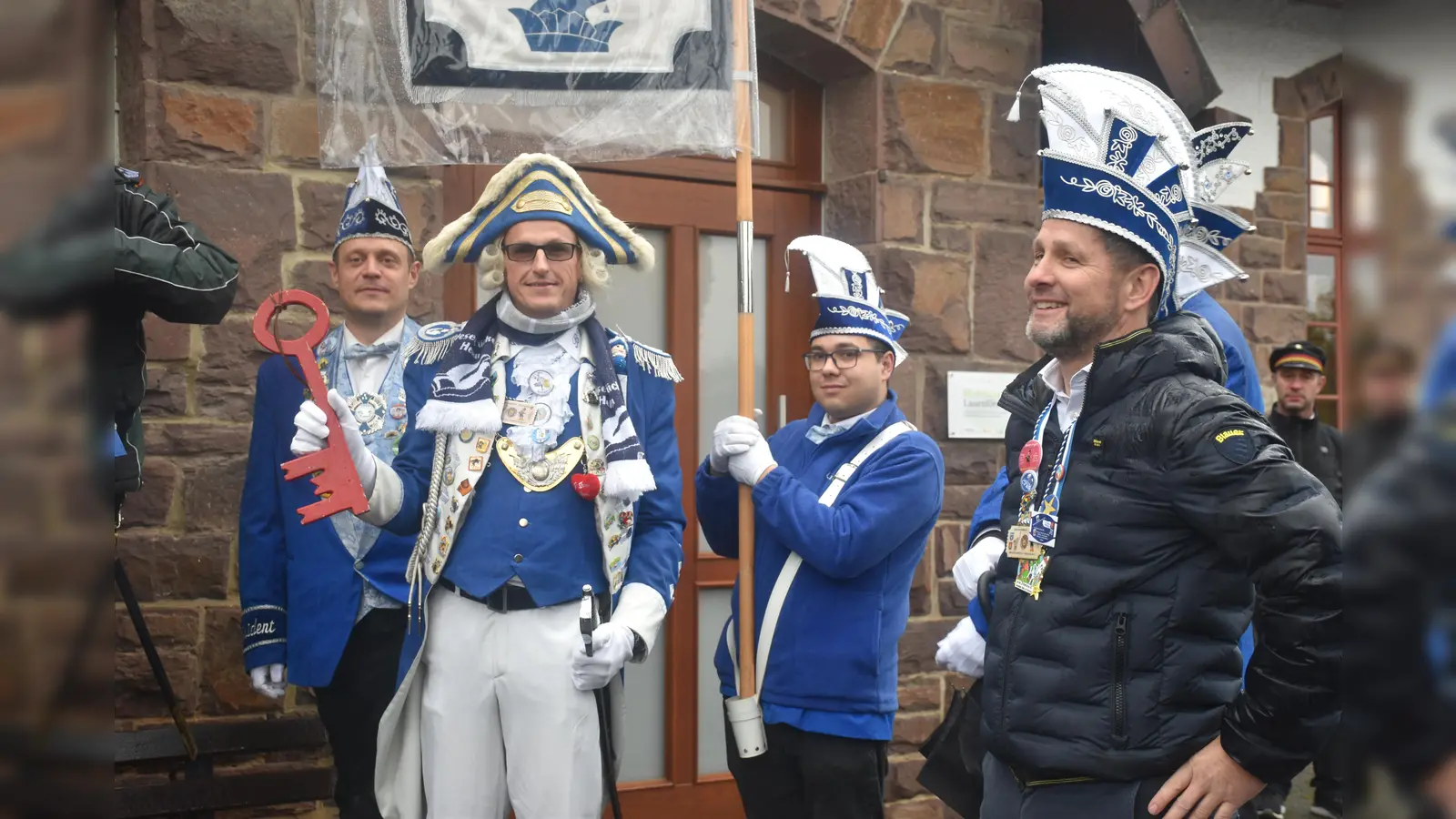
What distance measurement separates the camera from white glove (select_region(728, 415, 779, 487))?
3.36m

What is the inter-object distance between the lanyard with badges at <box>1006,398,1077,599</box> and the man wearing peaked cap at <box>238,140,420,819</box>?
5.92 feet

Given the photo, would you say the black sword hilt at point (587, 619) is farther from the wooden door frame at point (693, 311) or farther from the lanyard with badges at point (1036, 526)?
the wooden door frame at point (693, 311)

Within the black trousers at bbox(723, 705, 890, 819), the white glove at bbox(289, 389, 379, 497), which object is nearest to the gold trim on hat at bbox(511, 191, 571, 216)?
the white glove at bbox(289, 389, 379, 497)

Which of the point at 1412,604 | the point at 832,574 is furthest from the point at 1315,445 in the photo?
the point at 1412,604

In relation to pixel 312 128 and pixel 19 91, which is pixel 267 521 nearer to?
pixel 312 128

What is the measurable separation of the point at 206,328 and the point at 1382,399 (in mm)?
4014

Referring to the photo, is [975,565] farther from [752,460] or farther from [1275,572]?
[1275,572]

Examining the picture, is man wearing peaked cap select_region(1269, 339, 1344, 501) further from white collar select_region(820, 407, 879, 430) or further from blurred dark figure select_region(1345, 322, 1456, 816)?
blurred dark figure select_region(1345, 322, 1456, 816)

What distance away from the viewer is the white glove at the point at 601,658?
2840mm

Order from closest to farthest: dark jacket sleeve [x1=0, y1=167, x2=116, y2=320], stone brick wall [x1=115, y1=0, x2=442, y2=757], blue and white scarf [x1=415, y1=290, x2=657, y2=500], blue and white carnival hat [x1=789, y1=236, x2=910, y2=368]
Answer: dark jacket sleeve [x1=0, y1=167, x2=116, y2=320] → blue and white scarf [x1=415, y1=290, x2=657, y2=500] → blue and white carnival hat [x1=789, y1=236, x2=910, y2=368] → stone brick wall [x1=115, y1=0, x2=442, y2=757]

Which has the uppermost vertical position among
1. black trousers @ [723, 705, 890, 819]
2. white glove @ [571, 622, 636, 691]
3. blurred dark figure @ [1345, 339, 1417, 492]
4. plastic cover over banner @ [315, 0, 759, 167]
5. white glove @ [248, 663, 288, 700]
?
plastic cover over banner @ [315, 0, 759, 167]

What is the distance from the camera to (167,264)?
110 inches

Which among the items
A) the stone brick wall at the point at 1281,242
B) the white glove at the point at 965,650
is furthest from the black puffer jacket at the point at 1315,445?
the white glove at the point at 965,650

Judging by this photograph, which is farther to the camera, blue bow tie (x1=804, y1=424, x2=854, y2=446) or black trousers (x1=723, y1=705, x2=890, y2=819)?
blue bow tie (x1=804, y1=424, x2=854, y2=446)
